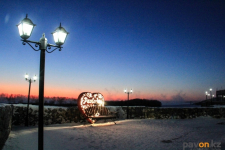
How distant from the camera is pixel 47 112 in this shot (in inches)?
499

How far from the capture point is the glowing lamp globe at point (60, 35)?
488 centimetres

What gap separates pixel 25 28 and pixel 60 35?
865 mm

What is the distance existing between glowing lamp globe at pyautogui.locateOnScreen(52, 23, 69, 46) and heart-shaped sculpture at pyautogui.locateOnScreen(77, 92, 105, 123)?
8109 mm

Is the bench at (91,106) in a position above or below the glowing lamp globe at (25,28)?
below

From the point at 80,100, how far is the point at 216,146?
28.0 ft

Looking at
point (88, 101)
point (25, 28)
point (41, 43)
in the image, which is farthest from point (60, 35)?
point (88, 101)

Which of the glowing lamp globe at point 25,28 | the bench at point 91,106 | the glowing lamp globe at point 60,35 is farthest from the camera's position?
the bench at point 91,106

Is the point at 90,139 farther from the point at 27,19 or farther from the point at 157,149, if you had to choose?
the point at 27,19

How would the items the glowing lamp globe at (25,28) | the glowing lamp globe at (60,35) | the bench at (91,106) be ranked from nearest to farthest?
the glowing lamp globe at (25,28) < the glowing lamp globe at (60,35) < the bench at (91,106)

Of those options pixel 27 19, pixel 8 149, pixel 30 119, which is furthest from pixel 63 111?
pixel 27 19

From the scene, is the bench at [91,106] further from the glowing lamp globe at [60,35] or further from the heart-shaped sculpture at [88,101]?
the glowing lamp globe at [60,35]

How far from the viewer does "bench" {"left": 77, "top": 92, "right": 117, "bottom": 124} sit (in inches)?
493

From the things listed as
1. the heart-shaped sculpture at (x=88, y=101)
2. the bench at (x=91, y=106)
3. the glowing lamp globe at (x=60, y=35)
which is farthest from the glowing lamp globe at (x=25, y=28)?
the heart-shaped sculpture at (x=88, y=101)

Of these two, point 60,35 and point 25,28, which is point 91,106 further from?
point 25,28
